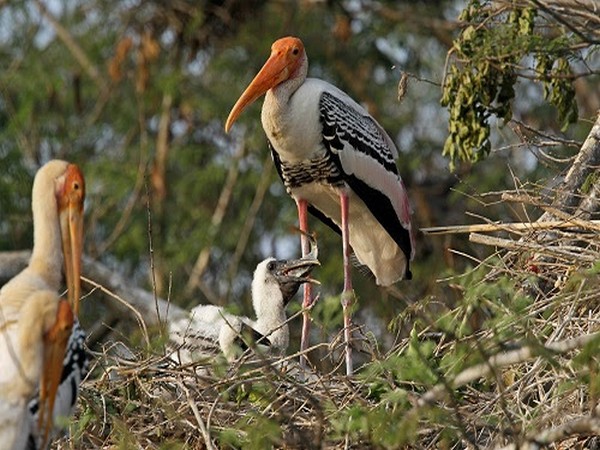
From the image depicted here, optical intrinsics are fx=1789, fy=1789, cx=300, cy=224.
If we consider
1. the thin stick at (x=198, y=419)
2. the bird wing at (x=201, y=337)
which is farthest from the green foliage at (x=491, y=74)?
the thin stick at (x=198, y=419)

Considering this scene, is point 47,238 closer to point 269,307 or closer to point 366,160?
point 269,307

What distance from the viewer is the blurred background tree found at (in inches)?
529

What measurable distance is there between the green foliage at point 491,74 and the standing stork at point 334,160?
3.30ft

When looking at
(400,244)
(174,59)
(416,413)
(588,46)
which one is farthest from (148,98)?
(416,413)

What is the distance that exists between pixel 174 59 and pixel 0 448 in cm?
969

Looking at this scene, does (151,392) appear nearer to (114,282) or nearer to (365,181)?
(365,181)

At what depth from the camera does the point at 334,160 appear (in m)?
Result: 8.78

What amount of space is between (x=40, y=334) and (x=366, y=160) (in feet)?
12.0

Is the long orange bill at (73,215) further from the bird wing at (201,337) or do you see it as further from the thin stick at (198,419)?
the bird wing at (201,337)

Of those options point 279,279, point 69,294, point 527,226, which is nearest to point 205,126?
point 279,279

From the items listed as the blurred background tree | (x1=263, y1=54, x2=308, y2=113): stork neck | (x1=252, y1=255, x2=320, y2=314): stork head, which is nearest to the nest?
(x1=252, y1=255, x2=320, y2=314): stork head

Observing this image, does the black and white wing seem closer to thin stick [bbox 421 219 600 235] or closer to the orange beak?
the orange beak

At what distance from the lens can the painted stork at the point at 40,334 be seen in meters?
5.50

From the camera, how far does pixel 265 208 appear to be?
14.7 metres
